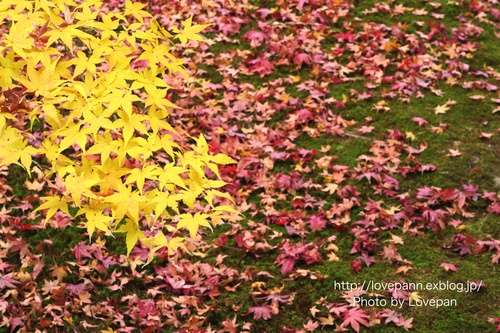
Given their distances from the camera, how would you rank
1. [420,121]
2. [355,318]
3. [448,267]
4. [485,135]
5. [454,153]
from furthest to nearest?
[420,121]
[485,135]
[454,153]
[448,267]
[355,318]

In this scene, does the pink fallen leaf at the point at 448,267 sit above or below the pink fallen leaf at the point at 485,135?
below

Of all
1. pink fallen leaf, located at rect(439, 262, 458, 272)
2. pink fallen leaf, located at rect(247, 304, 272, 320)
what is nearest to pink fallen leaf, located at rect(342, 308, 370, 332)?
pink fallen leaf, located at rect(247, 304, 272, 320)

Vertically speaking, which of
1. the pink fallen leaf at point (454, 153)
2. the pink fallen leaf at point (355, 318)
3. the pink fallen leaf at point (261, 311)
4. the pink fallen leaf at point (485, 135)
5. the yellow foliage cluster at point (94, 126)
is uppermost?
the yellow foliage cluster at point (94, 126)

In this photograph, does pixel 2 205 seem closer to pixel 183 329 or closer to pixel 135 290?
pixel 135 290

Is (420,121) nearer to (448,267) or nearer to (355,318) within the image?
(448,267)

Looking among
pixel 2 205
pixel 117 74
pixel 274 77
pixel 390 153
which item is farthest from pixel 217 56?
pixel 117 74

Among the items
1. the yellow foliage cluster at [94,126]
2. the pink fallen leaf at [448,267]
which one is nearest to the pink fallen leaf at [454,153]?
the pink fallen leaf at [448,267]

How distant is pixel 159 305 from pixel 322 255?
134 centimetres

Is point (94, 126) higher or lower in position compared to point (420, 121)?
higher

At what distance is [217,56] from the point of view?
7094 millimetres

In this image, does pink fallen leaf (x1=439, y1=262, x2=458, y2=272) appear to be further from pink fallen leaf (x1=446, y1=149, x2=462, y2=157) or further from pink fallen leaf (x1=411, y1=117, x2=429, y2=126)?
pink fallen leaf (x1=411, y1=117, x2=429, y2=126)

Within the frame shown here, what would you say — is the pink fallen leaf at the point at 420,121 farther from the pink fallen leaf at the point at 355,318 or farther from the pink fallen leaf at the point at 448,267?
the pink fallen leaf at the point at 355,318

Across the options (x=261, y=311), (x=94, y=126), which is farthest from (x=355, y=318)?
(x=94, y=126)

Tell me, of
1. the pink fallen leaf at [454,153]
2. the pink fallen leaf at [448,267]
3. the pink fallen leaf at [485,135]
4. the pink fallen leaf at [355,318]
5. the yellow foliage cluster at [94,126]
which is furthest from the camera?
the pink fallen leaf at [485,135]
